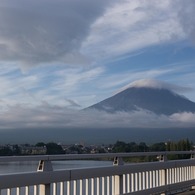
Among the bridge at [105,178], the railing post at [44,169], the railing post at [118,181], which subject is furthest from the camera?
the railing post at [118,181]

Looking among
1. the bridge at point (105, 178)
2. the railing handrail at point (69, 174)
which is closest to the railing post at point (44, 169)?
the bridge at point (105, 178)

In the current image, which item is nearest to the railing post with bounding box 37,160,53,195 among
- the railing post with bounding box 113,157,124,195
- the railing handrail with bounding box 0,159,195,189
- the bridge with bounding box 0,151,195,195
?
the bridge with bounding box 0,151,195,195

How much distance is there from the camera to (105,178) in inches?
489

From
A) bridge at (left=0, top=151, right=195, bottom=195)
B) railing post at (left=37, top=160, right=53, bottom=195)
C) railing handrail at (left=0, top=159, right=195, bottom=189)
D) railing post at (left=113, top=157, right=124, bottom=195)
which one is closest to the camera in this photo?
railing handrail at (left=0, top=159, right=195, bottom=189)

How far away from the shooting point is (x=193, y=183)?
17.8m

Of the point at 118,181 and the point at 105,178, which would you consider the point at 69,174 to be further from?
the point at 118,181

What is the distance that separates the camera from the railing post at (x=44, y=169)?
10047mm

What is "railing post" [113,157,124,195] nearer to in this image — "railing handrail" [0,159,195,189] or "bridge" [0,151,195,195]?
"bridge" [0,151,195,195]

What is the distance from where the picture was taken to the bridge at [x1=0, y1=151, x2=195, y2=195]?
9.55 meters

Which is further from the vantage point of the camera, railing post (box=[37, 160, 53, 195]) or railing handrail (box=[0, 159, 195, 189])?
railing post (box=[37, 160, 53, 195])

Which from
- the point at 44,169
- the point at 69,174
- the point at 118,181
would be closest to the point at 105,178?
the point at 118,181

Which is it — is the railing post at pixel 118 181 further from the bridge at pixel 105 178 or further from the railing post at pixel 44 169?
the railing post at pixel 44 169

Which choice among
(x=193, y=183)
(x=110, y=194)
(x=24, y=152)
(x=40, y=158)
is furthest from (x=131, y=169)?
(x=193, y=183)

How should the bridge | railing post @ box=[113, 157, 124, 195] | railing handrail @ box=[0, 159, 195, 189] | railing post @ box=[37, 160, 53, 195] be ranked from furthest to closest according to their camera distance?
railing post @ box=[113, 157, 124, 195] → railing post @ box=[37, 160, 53, 195] → the bridge → railing handrail @ box=[0, 159, 195, 189]
